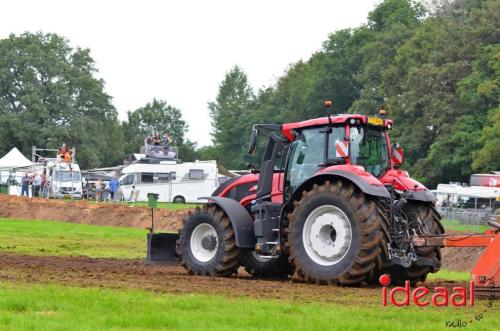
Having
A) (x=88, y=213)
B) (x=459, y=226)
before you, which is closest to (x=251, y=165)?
(x=459, y=226)

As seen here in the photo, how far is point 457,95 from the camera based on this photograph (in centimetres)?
7188

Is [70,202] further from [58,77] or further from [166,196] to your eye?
[58,77]

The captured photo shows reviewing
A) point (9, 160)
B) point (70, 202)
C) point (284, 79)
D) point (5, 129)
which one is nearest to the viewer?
point (70, 202)

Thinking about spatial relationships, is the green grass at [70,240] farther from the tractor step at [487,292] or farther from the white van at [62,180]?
the white van at [62,180]

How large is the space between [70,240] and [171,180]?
104 feet

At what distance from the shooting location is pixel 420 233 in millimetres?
14891

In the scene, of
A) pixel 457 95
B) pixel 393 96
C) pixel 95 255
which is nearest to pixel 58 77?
pixel 393 96

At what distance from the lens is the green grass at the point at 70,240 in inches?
892

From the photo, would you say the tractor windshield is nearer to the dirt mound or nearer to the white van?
the dirt mound

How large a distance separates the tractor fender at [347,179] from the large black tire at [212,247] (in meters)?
1.44

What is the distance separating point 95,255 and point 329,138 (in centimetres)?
878

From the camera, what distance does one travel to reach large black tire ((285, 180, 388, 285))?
13.9 metres

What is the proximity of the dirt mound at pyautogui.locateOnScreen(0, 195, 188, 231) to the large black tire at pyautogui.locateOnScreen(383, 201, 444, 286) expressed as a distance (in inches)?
881

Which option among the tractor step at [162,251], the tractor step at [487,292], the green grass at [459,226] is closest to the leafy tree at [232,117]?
the green grass at [459,226]
